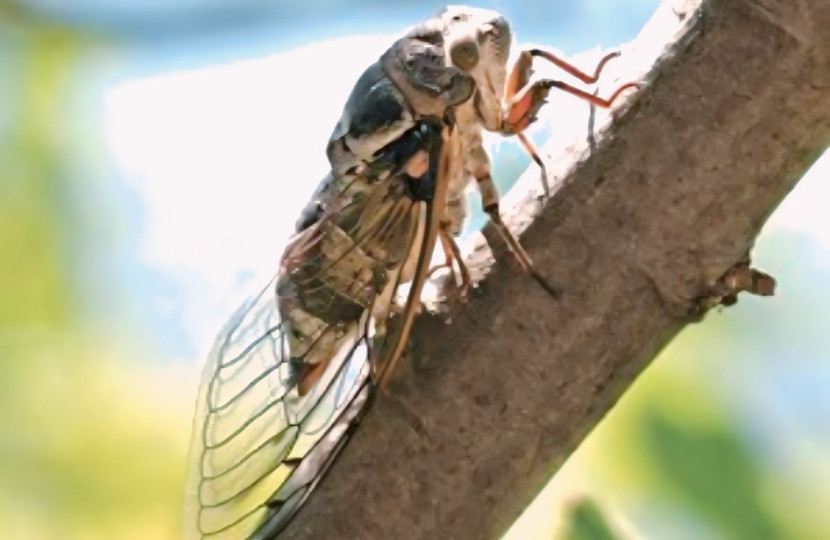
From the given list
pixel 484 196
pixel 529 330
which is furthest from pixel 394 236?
pixel 529 330

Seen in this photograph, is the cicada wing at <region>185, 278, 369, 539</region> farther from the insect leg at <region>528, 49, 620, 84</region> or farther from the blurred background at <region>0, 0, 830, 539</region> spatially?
the insect leg at <region>528, 49, 620, 84</region>

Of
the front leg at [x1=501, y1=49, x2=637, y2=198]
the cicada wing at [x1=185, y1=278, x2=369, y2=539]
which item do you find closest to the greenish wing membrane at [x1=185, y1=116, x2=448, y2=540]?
the cicada wing at [x1=185, y1=278, x2=369, y2=539]

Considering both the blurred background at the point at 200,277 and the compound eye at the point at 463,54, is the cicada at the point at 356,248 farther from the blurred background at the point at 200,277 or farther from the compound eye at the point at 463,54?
the blurred background at the point at 200,277

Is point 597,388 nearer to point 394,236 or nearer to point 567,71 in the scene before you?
point 394,236

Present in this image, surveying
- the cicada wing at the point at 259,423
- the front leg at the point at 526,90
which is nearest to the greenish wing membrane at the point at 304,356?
the cicada wing at the point at 259,423

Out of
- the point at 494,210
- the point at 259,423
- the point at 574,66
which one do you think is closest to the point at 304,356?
the point at 259,423

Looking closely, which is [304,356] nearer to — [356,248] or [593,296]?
[356,248]

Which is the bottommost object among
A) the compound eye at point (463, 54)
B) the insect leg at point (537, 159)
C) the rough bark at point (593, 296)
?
the rough bark at point (593, 296)

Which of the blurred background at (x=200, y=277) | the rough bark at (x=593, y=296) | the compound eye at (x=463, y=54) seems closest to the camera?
the rough bark at (x=593, y=296)
